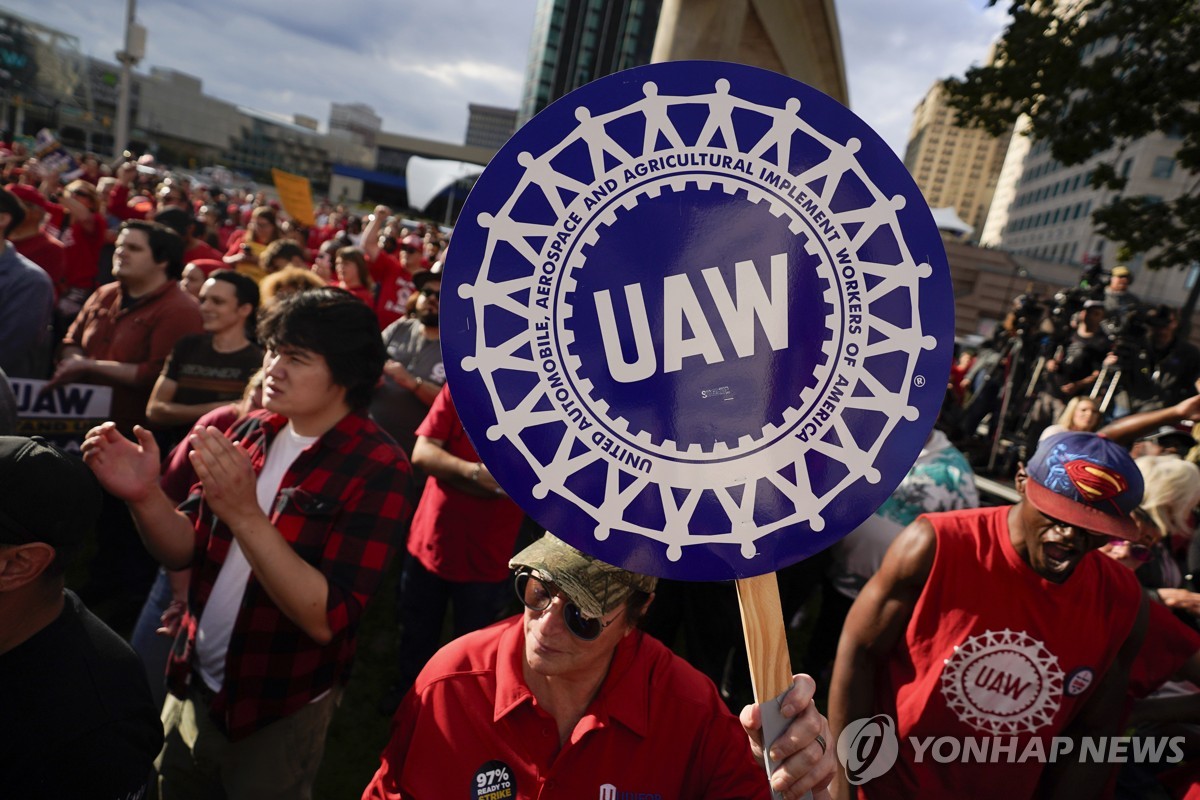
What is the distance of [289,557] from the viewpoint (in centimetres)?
182

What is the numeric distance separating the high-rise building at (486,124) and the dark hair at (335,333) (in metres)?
169

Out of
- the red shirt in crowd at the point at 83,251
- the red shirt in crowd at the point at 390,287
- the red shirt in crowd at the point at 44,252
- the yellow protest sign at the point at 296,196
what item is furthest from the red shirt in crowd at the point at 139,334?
the yellow protest sign at the point at 296,196

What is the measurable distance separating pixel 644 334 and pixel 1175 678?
7.32 ft

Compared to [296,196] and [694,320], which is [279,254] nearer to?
[694,320]

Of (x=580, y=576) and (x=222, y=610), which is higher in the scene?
(x=580, y=576)

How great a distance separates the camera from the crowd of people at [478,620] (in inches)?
58.4

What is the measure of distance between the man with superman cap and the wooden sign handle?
1.04 m

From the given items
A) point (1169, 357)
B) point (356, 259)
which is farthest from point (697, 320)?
point (1169, 357)

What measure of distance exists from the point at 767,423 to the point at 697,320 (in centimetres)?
18

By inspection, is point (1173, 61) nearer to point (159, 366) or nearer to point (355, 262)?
point (355, 262)

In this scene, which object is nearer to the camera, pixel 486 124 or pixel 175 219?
pixel 175 219

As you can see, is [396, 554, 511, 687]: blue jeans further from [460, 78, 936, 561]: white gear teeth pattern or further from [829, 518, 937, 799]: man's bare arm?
[460, 78, 936, 561]: white gear teeth pattern

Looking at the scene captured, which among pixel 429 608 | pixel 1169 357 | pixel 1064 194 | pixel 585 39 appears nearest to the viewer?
pixel 429 608

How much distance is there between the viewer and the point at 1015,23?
846 centimetres
